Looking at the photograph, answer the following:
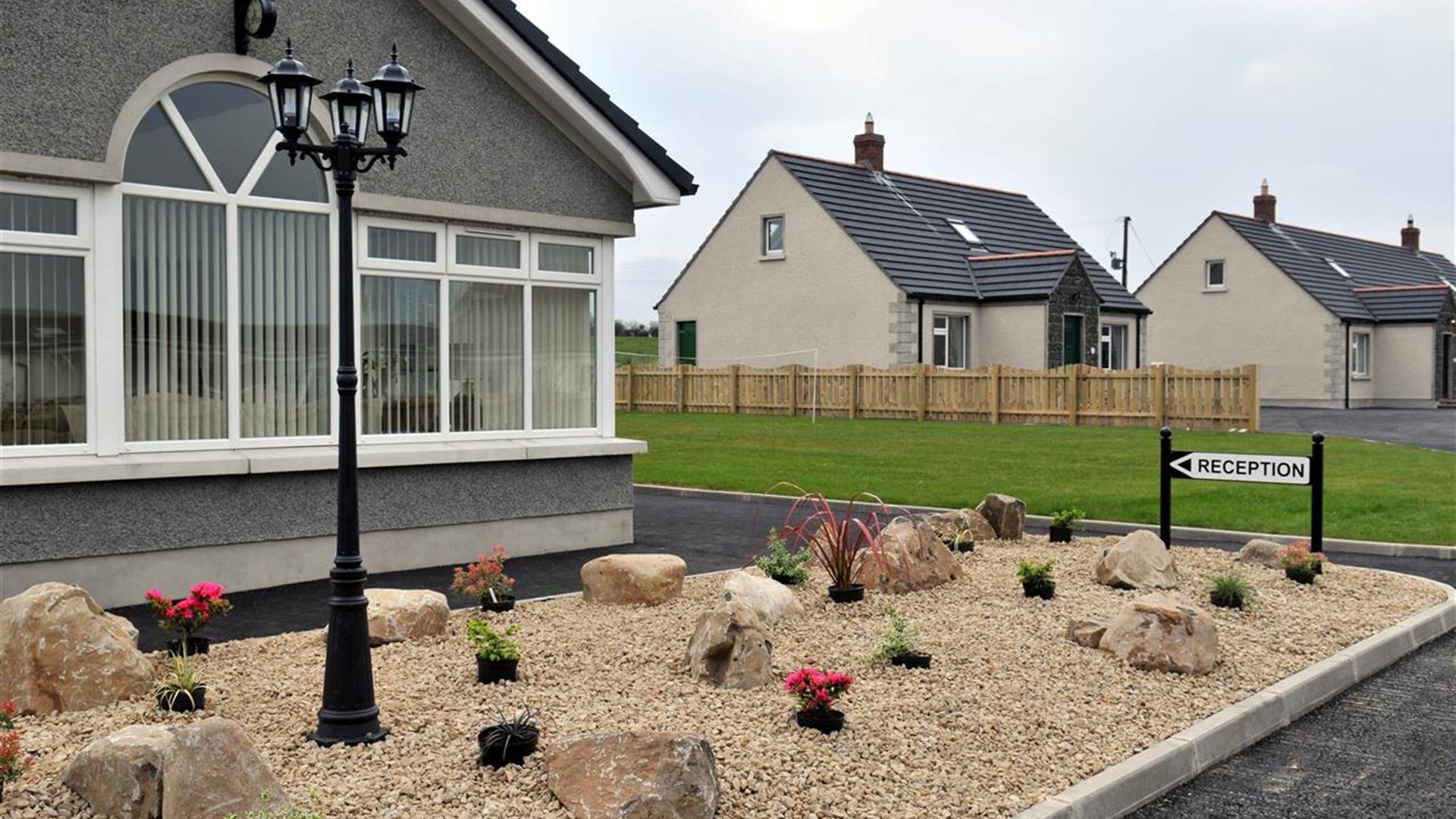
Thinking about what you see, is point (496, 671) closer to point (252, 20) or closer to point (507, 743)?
point (507, 743)

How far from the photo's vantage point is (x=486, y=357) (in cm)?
1203

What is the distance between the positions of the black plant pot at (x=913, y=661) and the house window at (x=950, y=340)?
30.0 meters

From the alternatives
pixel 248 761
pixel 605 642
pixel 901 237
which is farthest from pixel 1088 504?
pixel 901 237

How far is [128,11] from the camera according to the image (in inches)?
371

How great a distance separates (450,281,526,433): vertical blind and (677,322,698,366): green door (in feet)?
95.5

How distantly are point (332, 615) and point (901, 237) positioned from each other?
33625 mm

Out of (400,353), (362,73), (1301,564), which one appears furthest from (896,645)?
(362,73)

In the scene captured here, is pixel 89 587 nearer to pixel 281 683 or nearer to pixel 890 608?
pixel 281 683

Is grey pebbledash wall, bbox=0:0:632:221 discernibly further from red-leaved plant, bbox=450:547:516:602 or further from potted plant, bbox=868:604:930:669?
potted plant, bbox=868:604:930:669

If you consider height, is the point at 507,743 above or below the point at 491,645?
below

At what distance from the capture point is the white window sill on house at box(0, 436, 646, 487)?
8.97 metres

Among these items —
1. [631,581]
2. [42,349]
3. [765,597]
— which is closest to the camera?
[765,597]

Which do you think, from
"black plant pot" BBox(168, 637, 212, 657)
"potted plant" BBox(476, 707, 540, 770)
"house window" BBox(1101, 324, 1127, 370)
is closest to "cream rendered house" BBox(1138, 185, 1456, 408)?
"house window" BBox(1101, 324, 1127, 370)

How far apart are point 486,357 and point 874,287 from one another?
2542cm
